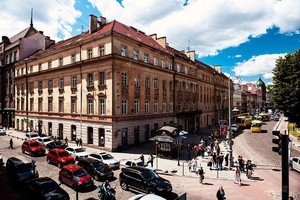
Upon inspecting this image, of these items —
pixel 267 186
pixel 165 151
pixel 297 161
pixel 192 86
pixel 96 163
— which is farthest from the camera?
pixel 192 86

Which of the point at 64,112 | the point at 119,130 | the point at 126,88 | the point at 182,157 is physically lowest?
the point at 182,157

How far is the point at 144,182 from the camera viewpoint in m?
16.1

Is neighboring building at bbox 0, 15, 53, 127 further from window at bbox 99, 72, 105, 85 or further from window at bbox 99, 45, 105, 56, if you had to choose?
window at bbox 99, 72, 105, 85

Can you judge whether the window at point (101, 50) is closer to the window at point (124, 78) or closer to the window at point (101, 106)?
the window at point (124, 78)

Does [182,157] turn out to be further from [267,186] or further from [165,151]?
[267,186]

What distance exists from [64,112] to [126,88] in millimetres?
13295

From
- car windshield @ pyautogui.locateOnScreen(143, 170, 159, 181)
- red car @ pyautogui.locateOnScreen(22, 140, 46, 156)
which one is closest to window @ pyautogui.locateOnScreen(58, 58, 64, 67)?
red car @ pyautogui.locateOnScreen(22, 140, 46, 156)

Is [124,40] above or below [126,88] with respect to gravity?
above

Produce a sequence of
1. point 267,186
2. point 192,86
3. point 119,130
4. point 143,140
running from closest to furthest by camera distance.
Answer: point 267,186 → point 119,130 → point 143,140 → point 192,86

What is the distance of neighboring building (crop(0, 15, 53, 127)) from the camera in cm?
5162

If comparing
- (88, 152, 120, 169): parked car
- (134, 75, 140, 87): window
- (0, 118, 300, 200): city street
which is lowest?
(0, 118, 300, 200): city street

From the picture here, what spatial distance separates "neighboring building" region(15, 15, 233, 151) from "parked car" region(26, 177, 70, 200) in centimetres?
1500

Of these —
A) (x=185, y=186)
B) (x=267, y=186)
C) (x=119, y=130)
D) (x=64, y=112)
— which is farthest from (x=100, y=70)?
(x=267, y=186)

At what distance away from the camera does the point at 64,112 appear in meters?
37.5
